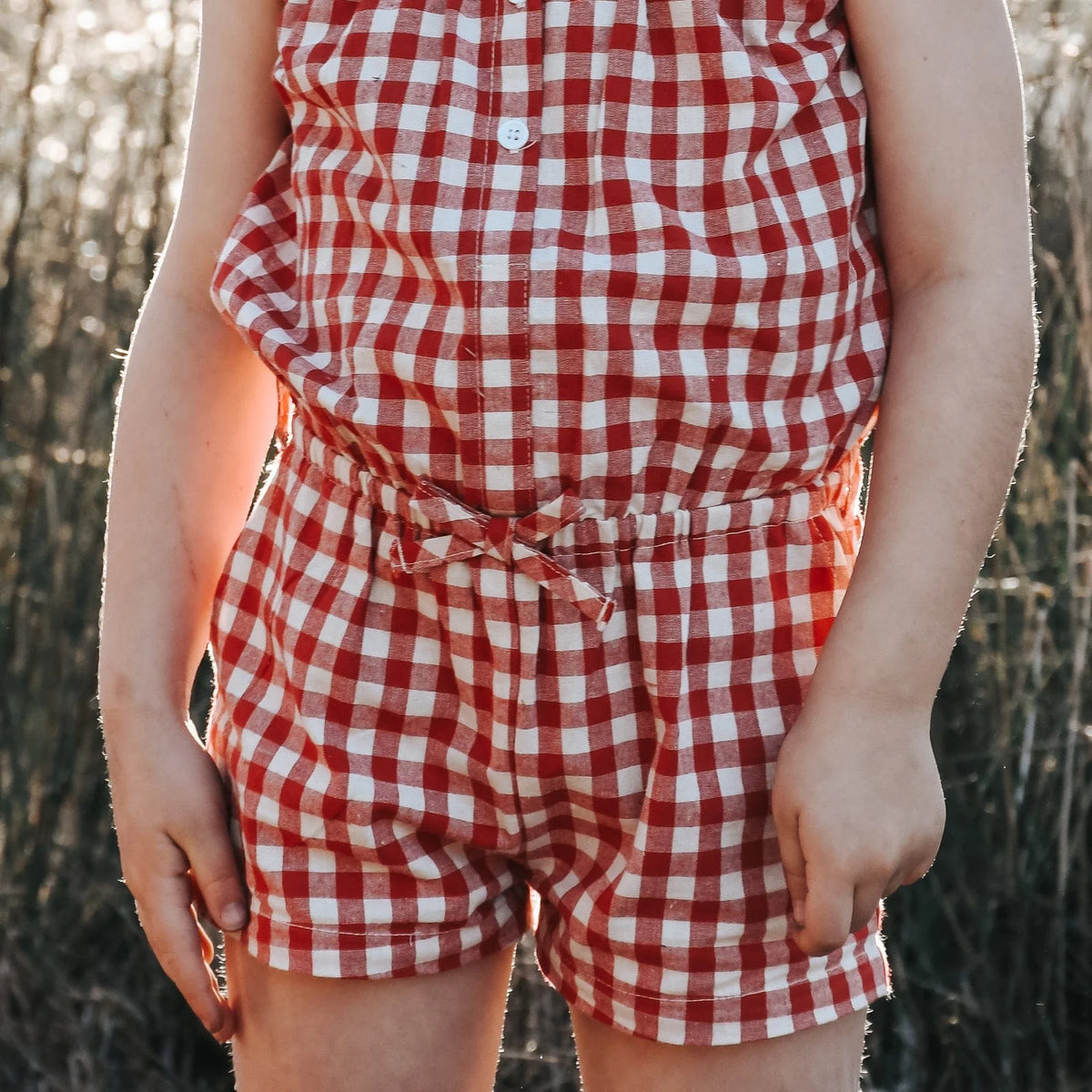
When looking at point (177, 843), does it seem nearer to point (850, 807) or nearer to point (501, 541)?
point (501, 541)

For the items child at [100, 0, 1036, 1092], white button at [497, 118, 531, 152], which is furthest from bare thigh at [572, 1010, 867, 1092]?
white button at [497, 118, 531, 152]

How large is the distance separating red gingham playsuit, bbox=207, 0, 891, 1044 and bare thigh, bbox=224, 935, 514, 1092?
1.0 inches

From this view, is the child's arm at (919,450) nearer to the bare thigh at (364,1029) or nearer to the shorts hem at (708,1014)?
the shorts hem at (708,1014)

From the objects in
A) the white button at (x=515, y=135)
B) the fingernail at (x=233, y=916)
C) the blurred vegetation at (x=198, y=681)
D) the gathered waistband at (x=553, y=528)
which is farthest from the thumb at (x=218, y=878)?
the blurred vegetation at (x=198, y=681)

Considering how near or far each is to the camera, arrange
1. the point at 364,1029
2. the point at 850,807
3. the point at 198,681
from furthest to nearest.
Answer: the point at 198,681 < the point at 364,1029 < the point at 850,807

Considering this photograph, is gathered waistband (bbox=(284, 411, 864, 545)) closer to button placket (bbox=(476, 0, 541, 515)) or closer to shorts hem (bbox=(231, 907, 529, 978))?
button placket (bbox=(476, 0, 541, 515))

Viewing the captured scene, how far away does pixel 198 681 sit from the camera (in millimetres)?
2023

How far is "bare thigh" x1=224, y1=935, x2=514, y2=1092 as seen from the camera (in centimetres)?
85

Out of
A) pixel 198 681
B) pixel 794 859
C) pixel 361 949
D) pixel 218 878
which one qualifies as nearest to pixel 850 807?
pixel 794 859

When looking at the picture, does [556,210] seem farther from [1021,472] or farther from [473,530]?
[1021,472]

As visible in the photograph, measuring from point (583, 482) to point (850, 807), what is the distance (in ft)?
0.82

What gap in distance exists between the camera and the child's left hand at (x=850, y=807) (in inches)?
28.8

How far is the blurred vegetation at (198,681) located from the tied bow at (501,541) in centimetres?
110

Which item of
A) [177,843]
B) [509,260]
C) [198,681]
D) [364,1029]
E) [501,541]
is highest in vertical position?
[509,260]
